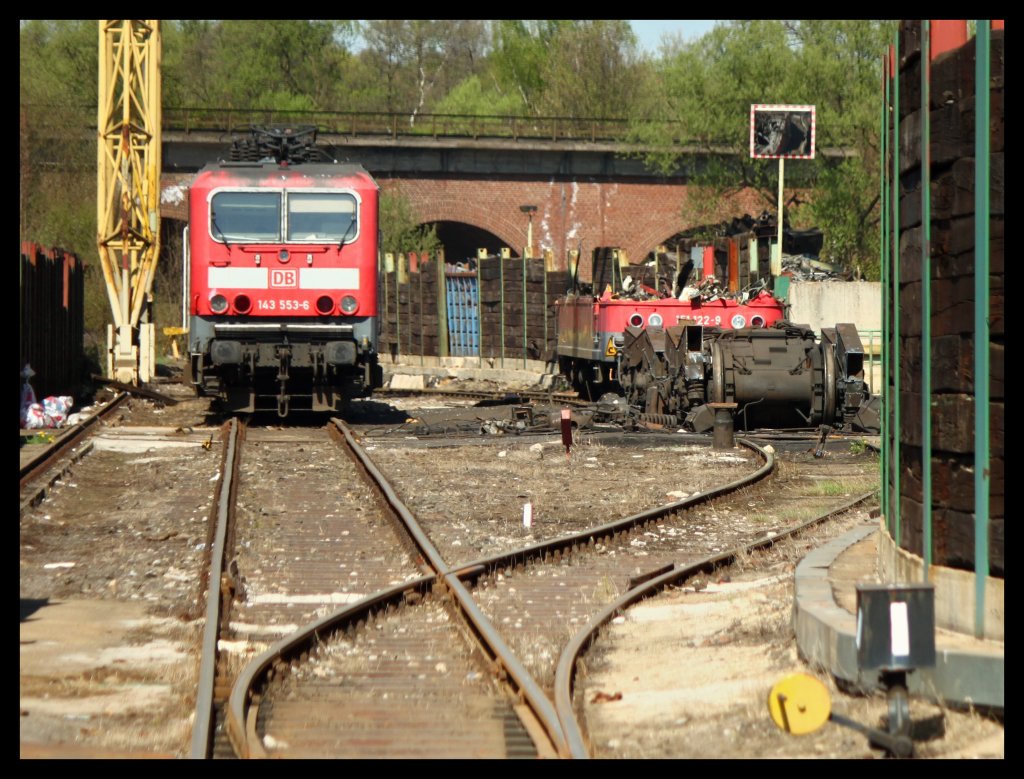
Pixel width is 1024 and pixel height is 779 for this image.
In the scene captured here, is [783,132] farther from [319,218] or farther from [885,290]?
[885,290]

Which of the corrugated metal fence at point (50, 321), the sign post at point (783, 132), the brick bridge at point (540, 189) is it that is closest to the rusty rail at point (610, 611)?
the corrugated metal fence at point (50, 321)

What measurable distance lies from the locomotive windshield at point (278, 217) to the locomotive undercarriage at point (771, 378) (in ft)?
16.4

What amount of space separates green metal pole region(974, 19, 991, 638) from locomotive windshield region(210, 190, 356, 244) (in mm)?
14946

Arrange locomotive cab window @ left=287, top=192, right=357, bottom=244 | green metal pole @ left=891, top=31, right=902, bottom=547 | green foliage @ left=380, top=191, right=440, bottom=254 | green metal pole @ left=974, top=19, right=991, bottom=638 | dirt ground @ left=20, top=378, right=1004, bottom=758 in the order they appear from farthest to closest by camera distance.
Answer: green foliage @ left=380, top=191, right=440, bottom=254 → locomotive cab window @ left=287, top=192, right=357, bottom=244 → green metal pole @ left=891, top=31, right=902, bottom=547 → green metal pole @ left=974, top=19, right=991, bottom=638 → dirt ground @ left=20, top=378, right=1004, bottom=758

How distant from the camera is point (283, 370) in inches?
813

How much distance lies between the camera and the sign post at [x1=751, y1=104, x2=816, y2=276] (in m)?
41.3

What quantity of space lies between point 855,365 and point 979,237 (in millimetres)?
15243

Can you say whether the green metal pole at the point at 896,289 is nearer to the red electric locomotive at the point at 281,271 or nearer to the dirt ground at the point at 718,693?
the dirt ground at the point at 718,693

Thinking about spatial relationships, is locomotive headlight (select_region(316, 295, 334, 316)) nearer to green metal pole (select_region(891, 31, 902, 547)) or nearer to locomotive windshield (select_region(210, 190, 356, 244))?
locomotive windshield (select_region(210, 190, 356, 244))

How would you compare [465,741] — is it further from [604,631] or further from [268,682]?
[604,631]

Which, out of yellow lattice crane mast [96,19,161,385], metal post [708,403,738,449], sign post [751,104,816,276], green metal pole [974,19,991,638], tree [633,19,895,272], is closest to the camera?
green metal pole [974,19,991,638]

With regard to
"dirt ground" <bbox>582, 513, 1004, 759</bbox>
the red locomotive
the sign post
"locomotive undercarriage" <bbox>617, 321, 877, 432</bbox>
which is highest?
the sign post

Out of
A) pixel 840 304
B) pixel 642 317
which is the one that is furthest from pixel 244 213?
pixel 840 304

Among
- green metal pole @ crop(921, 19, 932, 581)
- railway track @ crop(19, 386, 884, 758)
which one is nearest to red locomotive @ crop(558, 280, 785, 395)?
railway track @ crop(19, 386, 884, 758)
